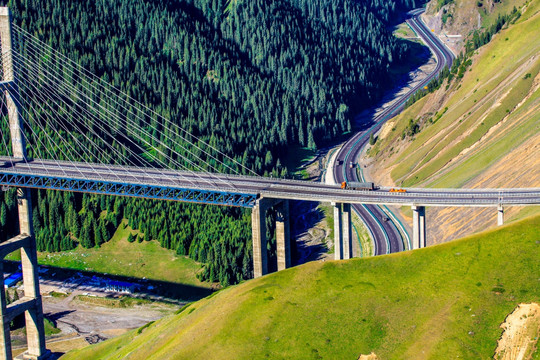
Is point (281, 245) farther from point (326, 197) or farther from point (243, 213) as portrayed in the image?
point (243, 213)

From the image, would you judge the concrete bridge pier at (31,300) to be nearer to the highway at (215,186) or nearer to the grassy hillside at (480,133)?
the highway at (215,186)

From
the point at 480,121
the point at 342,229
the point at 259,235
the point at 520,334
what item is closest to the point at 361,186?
the point at 342,229

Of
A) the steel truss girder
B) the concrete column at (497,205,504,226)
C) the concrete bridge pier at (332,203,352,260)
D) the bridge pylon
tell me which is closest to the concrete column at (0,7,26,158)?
the bridge pylon

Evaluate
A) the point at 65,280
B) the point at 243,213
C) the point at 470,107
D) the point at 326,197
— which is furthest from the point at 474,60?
the point at 65,280

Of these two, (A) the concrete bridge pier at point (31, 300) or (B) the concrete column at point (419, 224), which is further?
(A) the concrete bridge pier at point (31, 300)

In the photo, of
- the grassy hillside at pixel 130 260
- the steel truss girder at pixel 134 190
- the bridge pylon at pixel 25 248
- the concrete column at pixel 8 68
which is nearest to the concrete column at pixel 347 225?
the steel truss girder at pixel 134 190

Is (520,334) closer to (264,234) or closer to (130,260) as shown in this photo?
(264,234)
